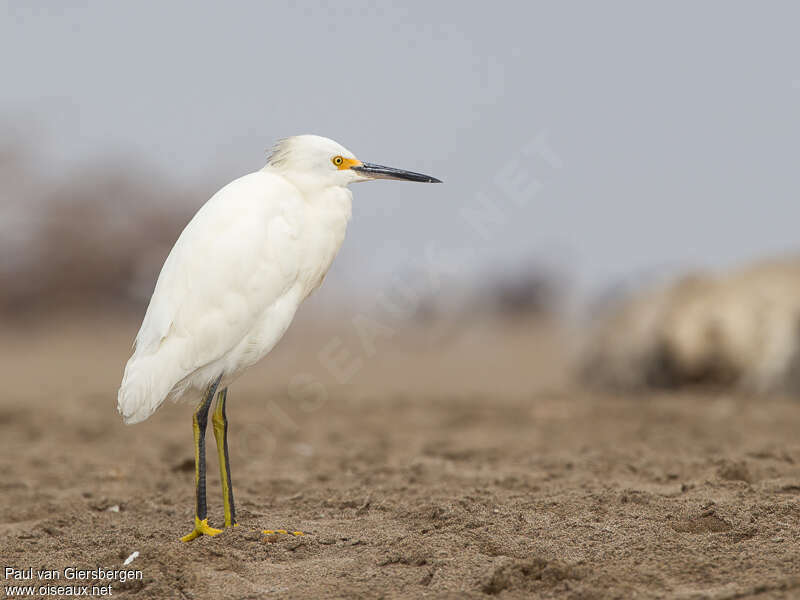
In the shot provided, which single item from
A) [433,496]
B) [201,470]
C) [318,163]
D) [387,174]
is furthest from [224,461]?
[387,174]

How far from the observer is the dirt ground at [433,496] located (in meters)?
3.78

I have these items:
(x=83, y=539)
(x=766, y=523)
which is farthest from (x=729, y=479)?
(x=83, y=539)

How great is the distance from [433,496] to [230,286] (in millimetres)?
1574

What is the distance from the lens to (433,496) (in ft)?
16.8

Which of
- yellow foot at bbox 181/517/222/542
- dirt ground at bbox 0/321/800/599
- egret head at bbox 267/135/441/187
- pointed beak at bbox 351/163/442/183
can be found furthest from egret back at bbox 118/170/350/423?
dirt ground at bbox 0/321/800/599

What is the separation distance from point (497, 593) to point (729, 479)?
6.84 feet

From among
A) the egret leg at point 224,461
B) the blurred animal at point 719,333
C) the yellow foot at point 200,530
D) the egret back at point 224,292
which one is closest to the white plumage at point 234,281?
the egret back at point 224,292

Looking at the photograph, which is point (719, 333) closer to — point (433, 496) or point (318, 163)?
point (433, 496)

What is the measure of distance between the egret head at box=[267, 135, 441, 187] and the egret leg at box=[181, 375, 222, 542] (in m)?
1.03

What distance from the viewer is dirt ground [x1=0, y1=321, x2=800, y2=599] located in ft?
12.4

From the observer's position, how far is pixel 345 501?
5035mm

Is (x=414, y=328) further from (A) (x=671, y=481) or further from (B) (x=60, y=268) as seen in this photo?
(A) (x=671, y=481)

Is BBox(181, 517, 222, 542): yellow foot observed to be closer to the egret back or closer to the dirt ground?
the dirt ground

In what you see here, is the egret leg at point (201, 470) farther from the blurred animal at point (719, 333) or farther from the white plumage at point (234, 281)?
the blurred animal at point (719, 333)
